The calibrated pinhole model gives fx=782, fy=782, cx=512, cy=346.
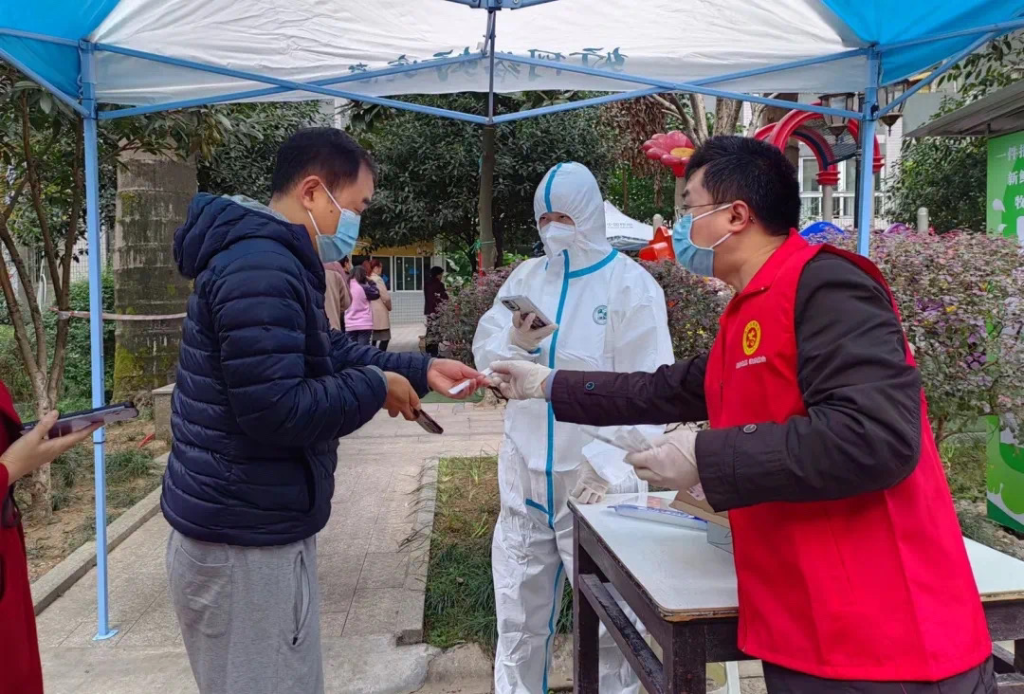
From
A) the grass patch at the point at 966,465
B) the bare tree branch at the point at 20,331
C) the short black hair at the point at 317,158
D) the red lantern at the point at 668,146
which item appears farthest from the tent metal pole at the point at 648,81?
the red lantern at the point at 668,146

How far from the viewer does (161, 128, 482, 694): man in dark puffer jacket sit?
1.64m

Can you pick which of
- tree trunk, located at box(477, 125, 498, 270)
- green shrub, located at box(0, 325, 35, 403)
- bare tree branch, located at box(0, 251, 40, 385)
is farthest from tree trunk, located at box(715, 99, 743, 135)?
green shrub, located at box(0, 325, 35, 403)

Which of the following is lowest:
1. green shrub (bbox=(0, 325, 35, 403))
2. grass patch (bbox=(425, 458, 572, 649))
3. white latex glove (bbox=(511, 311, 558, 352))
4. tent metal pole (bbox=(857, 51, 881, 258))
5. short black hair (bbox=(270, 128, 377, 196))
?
grass patch (bbox=(425, 458, 572, 649))

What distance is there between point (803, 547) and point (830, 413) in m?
0.26

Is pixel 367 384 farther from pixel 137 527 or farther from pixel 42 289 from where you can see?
pixel 42 289

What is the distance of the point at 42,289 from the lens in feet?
46.4

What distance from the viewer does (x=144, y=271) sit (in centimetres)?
827

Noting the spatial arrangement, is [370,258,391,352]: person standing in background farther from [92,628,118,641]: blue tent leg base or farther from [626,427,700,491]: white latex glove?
[626,427,700,491]: white latex glove

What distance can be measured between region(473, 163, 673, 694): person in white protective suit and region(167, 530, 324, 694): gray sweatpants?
1161 millimetres

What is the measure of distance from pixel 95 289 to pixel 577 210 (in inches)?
89.0

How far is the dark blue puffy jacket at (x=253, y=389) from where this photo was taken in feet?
5.35

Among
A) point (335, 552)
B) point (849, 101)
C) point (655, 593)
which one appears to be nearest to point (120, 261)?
point (335, 552)

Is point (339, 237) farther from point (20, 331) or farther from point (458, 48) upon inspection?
point (20, 331)

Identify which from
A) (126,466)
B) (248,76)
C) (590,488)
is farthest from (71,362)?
(590,488)
